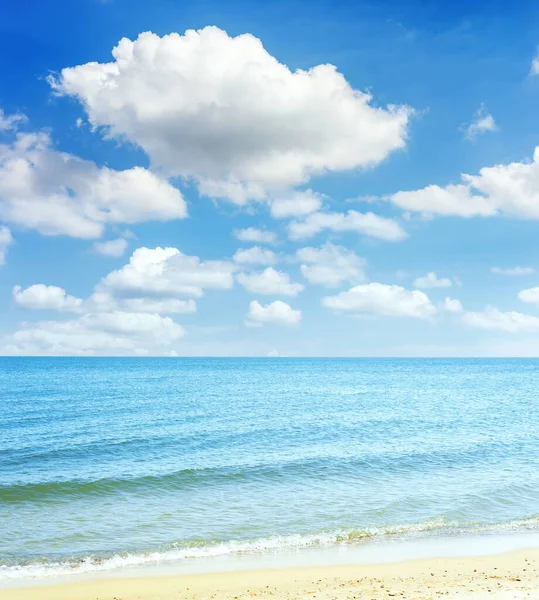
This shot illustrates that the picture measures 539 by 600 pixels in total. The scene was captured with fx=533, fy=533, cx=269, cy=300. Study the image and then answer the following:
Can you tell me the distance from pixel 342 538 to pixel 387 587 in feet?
15.7

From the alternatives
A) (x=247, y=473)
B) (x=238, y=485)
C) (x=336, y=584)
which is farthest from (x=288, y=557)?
(x=247, y=473)

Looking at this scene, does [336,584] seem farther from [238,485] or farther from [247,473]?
[247,473]

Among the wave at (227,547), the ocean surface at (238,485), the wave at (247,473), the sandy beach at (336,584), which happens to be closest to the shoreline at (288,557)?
the wave at (227,547)

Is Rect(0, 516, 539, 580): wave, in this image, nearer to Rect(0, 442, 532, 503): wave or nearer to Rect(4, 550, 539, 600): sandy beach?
Rect(4, 550, 539, 600): sandy beach

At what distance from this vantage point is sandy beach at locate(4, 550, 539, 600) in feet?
43.5

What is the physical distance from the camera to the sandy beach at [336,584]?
522 inches

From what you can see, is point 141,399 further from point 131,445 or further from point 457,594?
point 457,594

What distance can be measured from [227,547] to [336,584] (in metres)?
4.59

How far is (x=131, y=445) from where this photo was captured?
110 ft

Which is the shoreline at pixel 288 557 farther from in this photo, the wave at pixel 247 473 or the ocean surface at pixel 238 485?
the wave at pixel 247 473

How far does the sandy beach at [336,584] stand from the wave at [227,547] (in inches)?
45.2

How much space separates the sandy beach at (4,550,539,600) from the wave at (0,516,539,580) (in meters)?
1.15

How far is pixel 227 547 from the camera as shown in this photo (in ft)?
57.5

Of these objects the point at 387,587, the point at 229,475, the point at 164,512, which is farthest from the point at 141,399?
the point at 387,587
